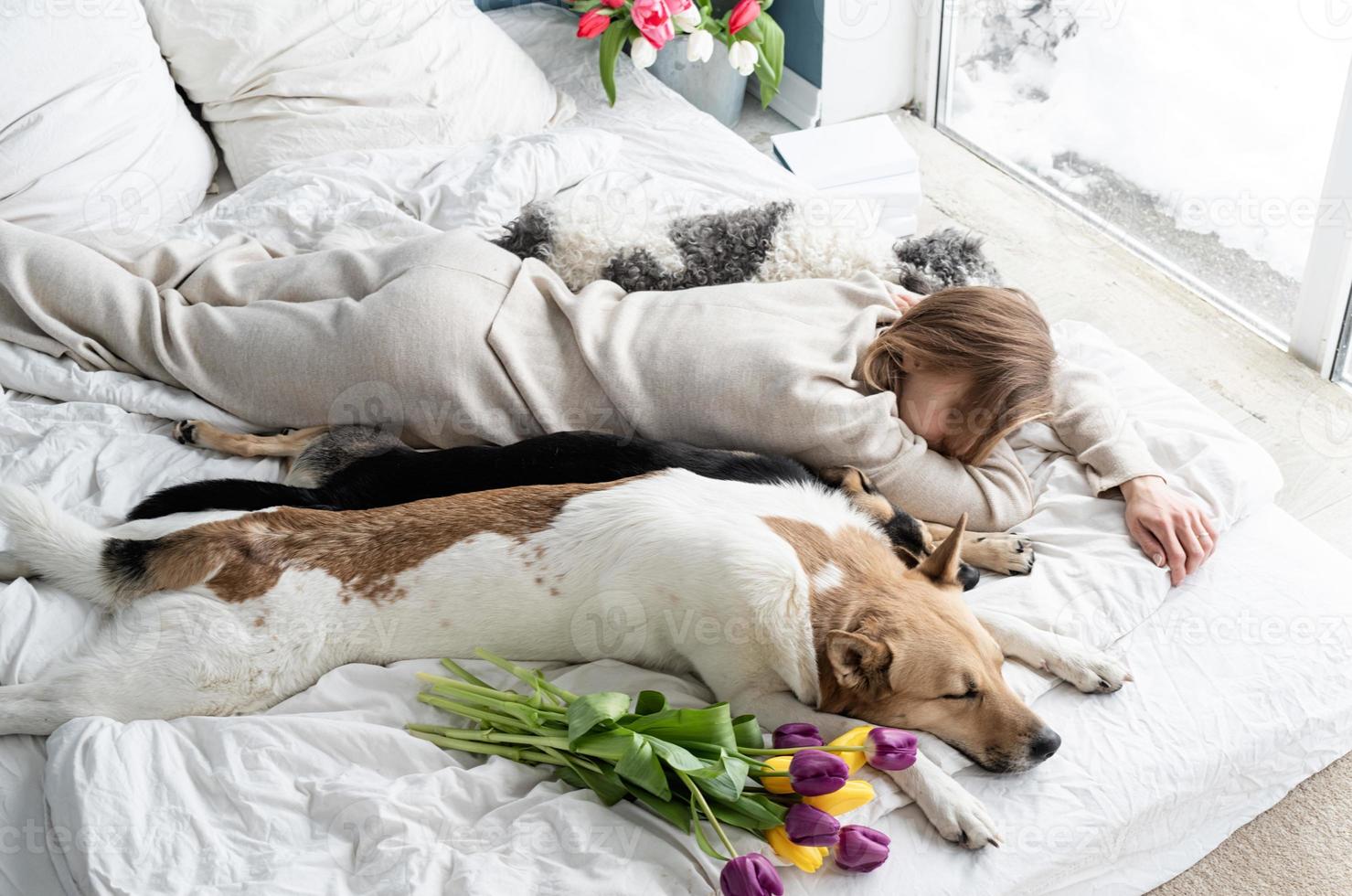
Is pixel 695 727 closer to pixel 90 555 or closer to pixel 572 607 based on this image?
pixel 572 607

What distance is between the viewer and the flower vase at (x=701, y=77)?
335 centimetres

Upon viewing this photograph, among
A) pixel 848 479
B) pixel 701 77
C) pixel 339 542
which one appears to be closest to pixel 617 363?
pixel 848 479

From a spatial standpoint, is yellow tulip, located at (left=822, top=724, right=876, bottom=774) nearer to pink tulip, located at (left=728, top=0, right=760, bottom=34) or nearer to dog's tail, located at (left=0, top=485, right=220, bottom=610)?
dog's tail, located at (left=0, top=485, right=220, bottom=610)

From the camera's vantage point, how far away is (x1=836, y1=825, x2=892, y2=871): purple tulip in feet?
4.18

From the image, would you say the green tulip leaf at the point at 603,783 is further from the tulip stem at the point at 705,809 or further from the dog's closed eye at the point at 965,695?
the dog's closed eye at the point at 965,695

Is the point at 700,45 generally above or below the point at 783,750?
above

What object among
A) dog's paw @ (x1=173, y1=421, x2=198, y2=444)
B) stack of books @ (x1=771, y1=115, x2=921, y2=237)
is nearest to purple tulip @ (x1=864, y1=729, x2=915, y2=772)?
dog's paw @ (x1=173, y1=421, x2=198, y2=444)

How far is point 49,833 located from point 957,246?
5.84ft

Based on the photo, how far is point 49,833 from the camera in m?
1.30

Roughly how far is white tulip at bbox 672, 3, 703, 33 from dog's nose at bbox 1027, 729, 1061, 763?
2261 millimetres

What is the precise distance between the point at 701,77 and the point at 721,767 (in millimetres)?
2640

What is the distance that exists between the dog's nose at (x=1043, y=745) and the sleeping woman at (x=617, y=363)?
1.37 feet

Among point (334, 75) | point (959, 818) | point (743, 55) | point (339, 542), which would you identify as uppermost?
point (334, 75)

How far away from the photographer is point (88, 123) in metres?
2.24
